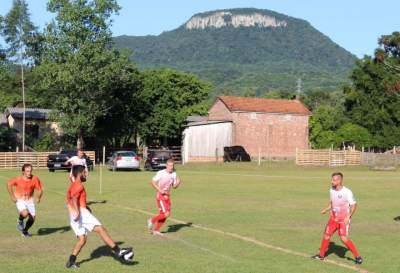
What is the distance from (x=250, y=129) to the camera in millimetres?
70562

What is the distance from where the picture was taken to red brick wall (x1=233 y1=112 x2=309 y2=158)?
70062mm

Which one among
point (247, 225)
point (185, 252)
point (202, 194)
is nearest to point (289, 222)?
point (247, 225)

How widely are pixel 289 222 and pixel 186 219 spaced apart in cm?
268

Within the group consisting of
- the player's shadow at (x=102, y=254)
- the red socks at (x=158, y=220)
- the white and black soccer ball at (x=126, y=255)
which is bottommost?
the player's shadow at (x=102, y=254)

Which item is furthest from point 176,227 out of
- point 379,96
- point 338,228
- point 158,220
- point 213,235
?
point 379,96

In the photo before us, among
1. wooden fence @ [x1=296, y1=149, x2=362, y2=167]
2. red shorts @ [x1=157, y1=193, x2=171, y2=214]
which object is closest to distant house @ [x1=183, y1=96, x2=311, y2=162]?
wooden fence @ [x1=296, y1=149, x2=362, y2=167]

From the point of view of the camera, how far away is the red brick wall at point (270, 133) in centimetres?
7006

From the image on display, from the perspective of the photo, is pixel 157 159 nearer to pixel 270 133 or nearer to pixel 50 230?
pixel 270 133

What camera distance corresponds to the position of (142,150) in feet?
238

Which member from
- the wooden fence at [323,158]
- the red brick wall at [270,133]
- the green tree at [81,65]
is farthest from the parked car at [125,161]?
the red brick wall at [270,133]

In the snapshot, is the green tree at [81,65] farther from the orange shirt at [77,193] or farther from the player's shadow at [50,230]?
the orange shirt at [77,193]

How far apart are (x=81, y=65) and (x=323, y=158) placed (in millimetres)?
23150

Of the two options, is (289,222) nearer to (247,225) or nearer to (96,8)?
(247,225)

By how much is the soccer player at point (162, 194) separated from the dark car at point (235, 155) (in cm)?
4892
